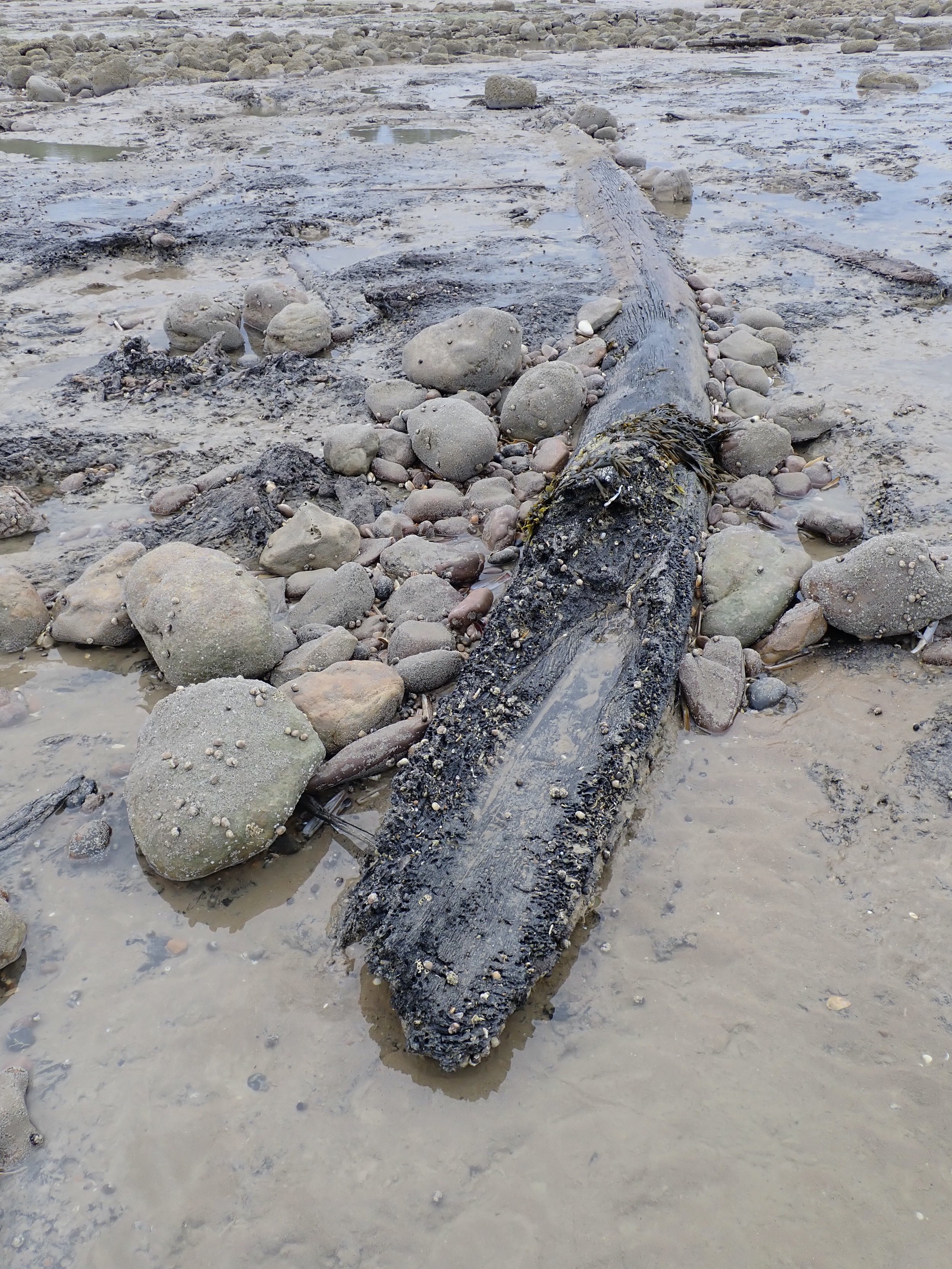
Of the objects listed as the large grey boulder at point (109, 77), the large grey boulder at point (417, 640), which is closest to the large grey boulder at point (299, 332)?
the large grey boulder at point (417, 640)

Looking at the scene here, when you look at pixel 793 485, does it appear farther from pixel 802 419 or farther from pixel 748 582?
pixel 748 582

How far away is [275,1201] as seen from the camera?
236 centimetres

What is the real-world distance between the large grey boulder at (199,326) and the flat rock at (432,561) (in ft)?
12.1

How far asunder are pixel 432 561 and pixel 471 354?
2253 mm

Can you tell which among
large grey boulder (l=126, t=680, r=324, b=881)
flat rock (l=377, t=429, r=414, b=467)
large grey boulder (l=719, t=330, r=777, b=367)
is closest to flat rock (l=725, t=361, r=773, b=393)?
large grey boulder (l=719, t=330, r=777, b=367)

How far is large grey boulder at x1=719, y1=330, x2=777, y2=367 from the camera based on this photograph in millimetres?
6762

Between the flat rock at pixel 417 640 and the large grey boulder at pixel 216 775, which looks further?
the flat rock at pixel 417 640

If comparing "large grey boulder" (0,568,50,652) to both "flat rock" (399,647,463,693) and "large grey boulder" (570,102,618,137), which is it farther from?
"large grey boulder" (570,102,618,137)

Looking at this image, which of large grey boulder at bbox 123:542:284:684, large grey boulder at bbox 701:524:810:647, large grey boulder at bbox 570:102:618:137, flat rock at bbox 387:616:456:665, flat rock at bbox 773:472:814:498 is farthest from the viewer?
large grey boulder at bbox 570:102:618:137

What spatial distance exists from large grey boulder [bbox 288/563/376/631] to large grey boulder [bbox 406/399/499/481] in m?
1.34

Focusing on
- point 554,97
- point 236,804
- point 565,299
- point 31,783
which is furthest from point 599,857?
point 554,97

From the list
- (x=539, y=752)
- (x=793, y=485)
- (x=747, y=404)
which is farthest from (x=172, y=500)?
(x=747, y=404)

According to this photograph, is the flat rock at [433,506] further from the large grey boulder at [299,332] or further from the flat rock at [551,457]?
the large grey boulder at [299,332]

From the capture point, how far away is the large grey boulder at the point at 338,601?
4387 mm
